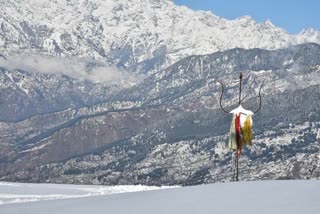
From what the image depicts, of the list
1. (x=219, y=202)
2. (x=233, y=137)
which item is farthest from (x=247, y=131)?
(x=219, y=202)

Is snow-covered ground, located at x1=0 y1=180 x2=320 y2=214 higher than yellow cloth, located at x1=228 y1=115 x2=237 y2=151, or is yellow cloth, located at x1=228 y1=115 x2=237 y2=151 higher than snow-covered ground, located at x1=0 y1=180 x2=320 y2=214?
yellow cloth, located at x1=228 y1=115 x2=237 y2=151

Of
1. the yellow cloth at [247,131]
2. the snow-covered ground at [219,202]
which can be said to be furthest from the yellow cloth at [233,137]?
the snow-covered ground at [219,202]

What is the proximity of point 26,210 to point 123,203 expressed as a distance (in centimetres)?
295

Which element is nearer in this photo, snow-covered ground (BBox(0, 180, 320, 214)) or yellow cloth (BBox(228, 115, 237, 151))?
snow-covered ground (BBox(0, 180, 320, 214))

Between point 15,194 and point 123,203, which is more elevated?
point 123,203

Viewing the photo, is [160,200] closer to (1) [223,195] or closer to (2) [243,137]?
(1) [223,195]

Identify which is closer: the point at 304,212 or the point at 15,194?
the point at 304,212

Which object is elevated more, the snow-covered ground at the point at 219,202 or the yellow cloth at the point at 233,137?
the yellow cloth at the point at 233,137

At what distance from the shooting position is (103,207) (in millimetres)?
18625

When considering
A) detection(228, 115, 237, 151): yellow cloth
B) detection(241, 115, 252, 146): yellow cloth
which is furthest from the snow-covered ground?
detection(241, 115, 252, 146): yellow cloth

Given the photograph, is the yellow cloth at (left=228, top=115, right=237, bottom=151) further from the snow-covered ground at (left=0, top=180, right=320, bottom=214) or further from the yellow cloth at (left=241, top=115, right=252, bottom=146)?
the snow-covered ground at (left=0, top=180, right=320, bottom=214)

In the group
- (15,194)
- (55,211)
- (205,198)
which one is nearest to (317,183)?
(205,198)

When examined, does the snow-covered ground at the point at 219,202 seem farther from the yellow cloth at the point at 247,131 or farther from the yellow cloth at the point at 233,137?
the yellow cloth at the point at 247,131

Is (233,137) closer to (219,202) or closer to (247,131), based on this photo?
(247,131)
